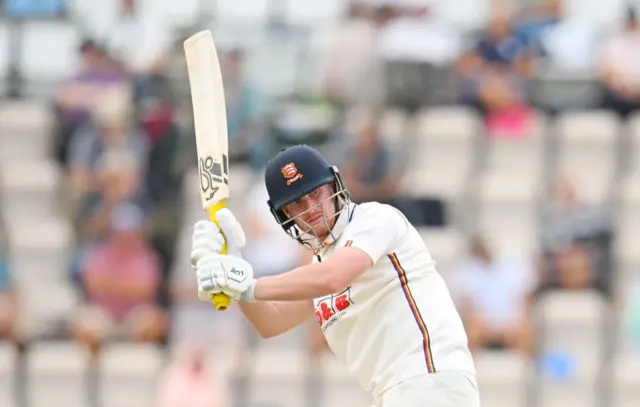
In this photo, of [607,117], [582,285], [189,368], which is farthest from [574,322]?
[189,368]

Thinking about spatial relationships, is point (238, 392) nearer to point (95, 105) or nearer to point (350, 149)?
point (350, 149)

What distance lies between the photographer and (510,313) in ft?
29.0

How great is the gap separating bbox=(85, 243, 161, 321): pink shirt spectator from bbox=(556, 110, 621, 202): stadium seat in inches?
121

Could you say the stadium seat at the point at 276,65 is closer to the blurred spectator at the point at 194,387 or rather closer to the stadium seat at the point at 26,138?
the stadium seat at the point at 26,138

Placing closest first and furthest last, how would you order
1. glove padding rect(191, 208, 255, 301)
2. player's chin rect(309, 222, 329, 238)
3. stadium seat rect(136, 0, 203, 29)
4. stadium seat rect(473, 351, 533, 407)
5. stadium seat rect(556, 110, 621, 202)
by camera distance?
glove padding rect(191, 208, 255, 301) < player's chin rect(309, 222, 329, 238) < stadium seat rect(473, 351, 533, 407) < stadium seat rect(556, 110, 621, 202) < stadium seat rect(136, 0, 203, 29)

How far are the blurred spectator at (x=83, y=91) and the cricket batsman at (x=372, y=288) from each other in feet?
19.4

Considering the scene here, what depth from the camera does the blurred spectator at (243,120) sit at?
982 centimetres

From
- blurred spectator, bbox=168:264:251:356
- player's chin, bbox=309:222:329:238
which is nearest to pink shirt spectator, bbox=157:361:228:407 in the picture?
blurred spectator, bbox=168:264:251:356

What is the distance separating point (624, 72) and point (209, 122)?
240 inches

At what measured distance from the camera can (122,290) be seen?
9008mm

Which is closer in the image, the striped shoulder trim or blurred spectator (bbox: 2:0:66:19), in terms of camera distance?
the striped shoulder trim

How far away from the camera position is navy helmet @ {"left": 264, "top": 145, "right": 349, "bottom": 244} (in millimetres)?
4328

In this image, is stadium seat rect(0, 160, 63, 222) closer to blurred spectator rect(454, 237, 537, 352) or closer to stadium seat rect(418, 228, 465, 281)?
stadium seat rect(418, 228, 465, 281)

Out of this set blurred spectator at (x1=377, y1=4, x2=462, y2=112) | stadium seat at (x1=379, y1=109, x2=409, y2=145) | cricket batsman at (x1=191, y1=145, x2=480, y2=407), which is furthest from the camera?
blurred spectator at (x1=377, y1=4, x2=462, y2=112)
